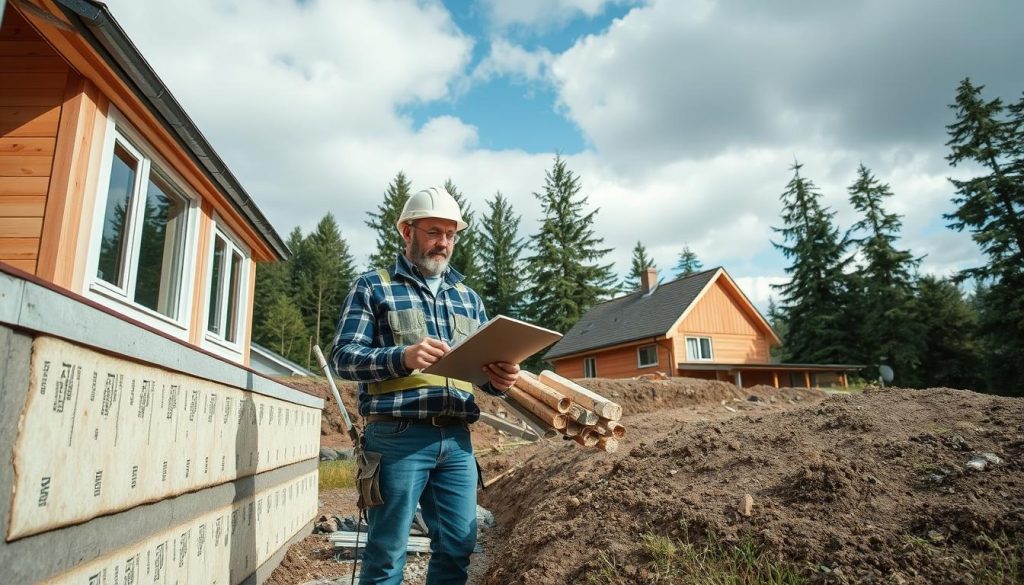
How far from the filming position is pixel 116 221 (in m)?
→ 4.06

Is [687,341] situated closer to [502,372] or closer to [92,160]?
[502,372]

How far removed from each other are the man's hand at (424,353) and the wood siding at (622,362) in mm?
23760

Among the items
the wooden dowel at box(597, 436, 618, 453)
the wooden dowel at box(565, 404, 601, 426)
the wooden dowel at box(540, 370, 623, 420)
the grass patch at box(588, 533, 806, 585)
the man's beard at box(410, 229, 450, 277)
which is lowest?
the grass patch at box(588, 533, 806, 585)

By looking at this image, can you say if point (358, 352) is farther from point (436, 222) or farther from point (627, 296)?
point (627, 296)

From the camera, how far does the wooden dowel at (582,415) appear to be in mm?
3621

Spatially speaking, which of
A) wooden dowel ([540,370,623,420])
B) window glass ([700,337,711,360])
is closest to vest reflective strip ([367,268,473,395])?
wooden dowel ([540,370,623,420])

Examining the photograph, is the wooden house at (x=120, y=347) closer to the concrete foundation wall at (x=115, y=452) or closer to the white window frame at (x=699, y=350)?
the concrete foundation wall at (x=115, y=452)

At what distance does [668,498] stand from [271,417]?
3.07m

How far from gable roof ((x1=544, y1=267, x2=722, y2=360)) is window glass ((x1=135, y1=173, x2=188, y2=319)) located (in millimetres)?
21968

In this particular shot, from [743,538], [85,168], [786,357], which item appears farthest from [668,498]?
[786,357]

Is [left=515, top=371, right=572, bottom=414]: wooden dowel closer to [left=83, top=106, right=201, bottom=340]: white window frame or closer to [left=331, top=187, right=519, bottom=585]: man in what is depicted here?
[left=331, top=187, right=519, bottom=585]: man

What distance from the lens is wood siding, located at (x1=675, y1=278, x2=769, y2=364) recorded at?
2666cm

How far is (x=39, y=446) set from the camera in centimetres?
169

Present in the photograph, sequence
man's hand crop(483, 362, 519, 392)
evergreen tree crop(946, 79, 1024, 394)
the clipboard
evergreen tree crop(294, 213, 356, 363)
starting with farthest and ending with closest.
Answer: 1. evergreen tree crop(294, 213, 356, 363)
2. evergreen tree crop(946, 79, 1024, 394)
3. man's hand crop(483, 362, 519, 392)
4. the clipboard
